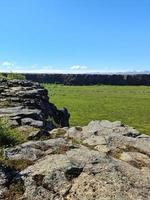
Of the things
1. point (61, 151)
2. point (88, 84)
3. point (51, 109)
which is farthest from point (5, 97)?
point (88, 84)

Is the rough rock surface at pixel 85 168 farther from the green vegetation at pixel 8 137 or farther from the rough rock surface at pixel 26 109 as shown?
the rough rock surface at pixel 26 109

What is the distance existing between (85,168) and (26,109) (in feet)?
26.8

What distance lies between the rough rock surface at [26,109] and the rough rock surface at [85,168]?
9.41ft

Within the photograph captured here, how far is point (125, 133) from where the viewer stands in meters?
11.9

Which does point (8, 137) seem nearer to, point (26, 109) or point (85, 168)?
point (85, 168)

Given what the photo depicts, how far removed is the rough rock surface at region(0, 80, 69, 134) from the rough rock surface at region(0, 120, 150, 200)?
2869 mm

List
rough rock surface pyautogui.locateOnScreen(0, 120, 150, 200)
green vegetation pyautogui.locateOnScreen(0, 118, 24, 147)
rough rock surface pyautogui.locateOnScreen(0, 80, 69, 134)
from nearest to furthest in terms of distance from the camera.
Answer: rough rock surface pyautogui.locateOnScreen(0, 120, 150, 200) < green vegetation pyautogui.locateOnScreen(0, 118, 24, 147) < rough rock surface pyautogui.locateOnScreen(0, 80, 69, 134)

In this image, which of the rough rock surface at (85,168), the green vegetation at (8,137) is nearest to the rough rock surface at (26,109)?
the green vegetation at (8,137)

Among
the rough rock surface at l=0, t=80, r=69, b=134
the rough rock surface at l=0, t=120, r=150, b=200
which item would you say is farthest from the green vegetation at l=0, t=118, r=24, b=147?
the rough rock surface at l=0, t=80, r=69, b=134

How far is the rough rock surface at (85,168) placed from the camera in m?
7.26

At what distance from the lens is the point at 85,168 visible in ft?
26.6

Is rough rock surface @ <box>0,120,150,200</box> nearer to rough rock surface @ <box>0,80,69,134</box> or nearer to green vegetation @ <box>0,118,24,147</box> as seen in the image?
green vegetation @ <box>0,118,24,147</box>

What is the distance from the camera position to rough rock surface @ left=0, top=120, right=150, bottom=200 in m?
7.26

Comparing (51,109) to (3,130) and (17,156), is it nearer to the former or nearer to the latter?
(3,130)
